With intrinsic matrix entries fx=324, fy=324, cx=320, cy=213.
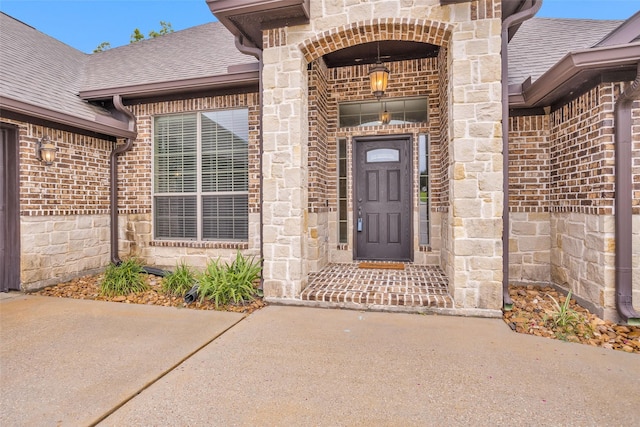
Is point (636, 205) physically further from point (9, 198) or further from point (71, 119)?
point (9, 198)

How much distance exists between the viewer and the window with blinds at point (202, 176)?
5.22 meters

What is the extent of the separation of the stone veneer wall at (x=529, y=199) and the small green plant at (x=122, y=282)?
5171 mm

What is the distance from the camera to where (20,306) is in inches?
148

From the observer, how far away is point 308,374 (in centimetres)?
226

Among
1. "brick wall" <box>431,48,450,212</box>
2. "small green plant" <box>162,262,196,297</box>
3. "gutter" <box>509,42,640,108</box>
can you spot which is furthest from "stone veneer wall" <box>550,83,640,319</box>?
"small green plant" <box>162,262,196,297</box>

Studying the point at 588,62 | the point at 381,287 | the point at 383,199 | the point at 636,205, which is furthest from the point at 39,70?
the point at 636,205

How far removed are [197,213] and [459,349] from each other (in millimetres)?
4343

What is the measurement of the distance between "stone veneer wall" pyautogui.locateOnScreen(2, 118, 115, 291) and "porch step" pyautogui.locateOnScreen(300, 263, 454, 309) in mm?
3673

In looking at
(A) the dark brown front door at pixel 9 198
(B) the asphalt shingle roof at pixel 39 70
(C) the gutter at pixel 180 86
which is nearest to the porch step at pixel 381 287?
(C) the gutter at pixel 180 86

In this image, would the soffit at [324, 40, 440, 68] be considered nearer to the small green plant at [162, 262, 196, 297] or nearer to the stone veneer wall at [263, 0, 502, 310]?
the stone veneer wall at [263, 0, 502, 310]

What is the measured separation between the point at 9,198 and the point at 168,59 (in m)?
3.69

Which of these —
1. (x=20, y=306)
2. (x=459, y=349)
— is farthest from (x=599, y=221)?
(x=20, y=306)

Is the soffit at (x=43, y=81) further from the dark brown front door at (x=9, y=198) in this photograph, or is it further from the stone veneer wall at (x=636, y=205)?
the stone veneer wall at (x=636, y=205)

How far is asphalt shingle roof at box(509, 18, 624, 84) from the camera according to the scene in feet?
14.9
